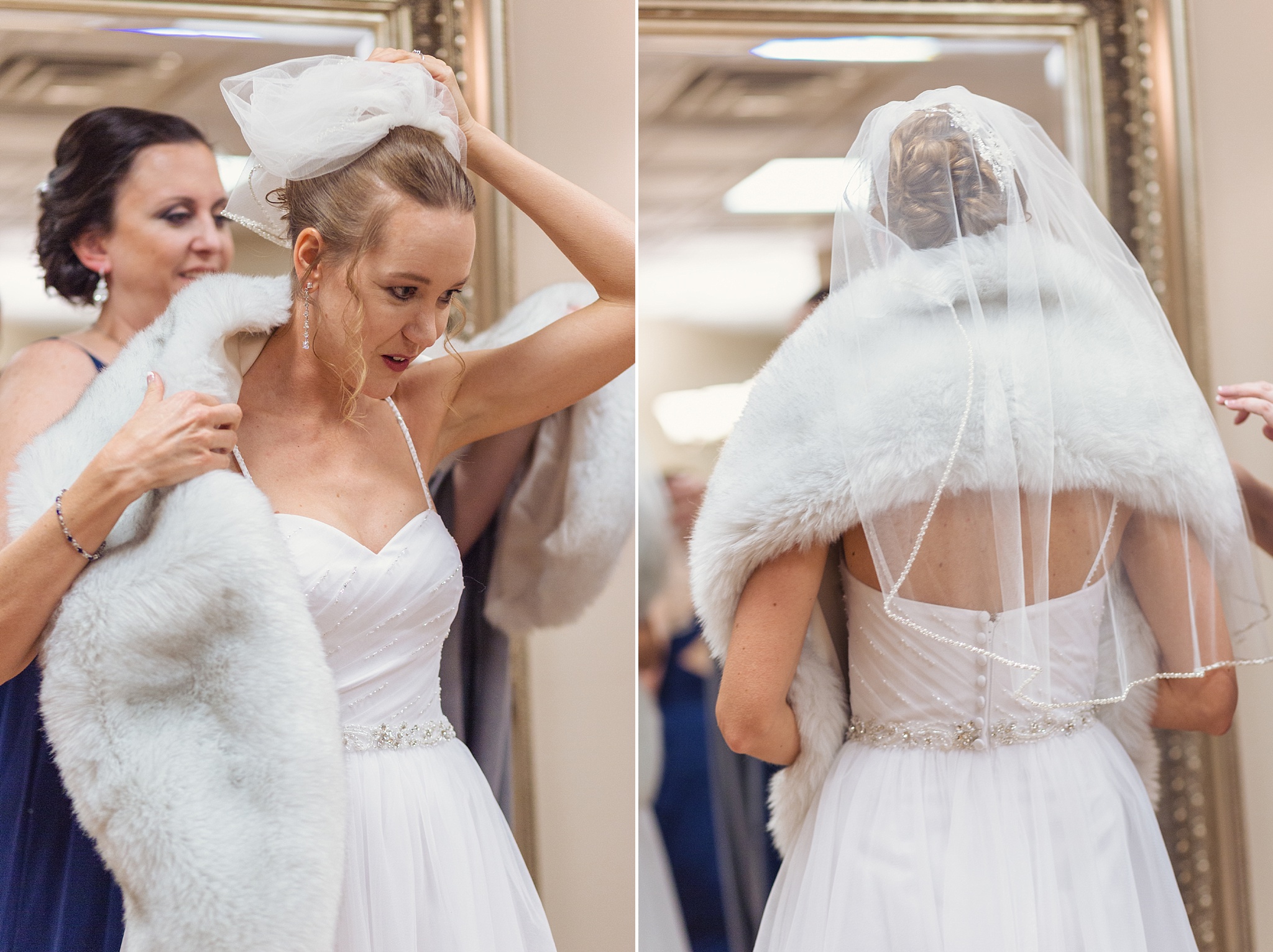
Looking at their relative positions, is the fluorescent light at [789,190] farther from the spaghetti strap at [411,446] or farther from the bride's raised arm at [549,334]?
the spaghetti strap at [411,446]

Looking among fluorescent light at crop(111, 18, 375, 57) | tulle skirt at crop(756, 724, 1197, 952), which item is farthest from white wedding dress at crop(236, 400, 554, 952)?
fluorescent light at crop(111, 18, 375, 57)

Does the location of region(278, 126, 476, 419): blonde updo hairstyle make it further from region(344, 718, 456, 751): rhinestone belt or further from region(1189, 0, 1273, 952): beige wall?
region(1189, 0, 1273, 952): beige wall

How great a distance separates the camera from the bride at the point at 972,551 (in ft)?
3.57

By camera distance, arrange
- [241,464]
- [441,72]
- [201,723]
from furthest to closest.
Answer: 1. [441,72]
2. [241,464]
3. [201,723]

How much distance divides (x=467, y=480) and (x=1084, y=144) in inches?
38.5

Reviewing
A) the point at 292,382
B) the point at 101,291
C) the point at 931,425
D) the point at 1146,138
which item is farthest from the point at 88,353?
the point at 1146,138

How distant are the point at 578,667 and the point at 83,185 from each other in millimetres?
889

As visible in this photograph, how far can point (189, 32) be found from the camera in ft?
4.35

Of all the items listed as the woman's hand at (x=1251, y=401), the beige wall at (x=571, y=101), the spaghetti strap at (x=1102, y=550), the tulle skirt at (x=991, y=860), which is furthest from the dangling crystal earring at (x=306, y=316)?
the woman's hand at (x=1251, y=401)

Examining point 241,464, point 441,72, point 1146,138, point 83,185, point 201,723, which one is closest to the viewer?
point 201,723

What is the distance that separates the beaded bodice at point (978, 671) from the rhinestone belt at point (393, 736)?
495 millimetres

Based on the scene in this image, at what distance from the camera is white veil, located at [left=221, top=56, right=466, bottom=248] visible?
105 cm

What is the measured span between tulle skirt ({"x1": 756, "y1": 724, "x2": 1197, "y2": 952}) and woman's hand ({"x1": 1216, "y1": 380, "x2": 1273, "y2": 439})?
0.49m

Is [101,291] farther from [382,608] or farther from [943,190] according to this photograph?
[943,190]
